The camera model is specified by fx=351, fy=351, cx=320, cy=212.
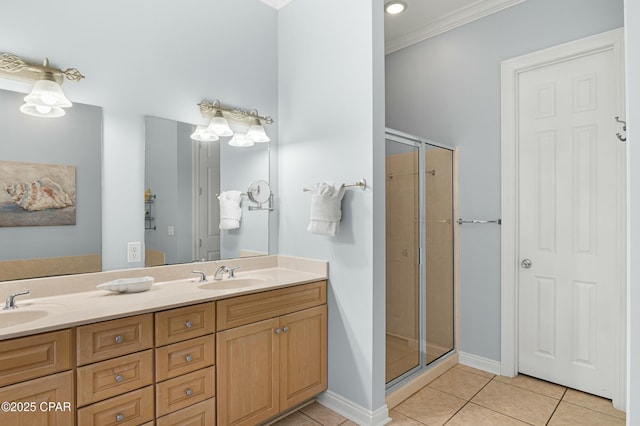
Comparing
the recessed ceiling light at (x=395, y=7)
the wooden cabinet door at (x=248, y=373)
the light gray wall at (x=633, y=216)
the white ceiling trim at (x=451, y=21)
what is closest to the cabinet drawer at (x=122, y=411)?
the wooden cabinet door at (x=248, y=373)

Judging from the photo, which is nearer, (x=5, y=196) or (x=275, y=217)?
(x=5, y=196)

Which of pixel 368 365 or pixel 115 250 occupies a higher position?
pixel 115 250

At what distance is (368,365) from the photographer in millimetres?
2102

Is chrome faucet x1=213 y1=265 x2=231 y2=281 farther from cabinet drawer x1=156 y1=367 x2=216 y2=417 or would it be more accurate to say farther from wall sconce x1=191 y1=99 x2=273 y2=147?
wall sconce x1=191 y1=99 x2=273 y2=147

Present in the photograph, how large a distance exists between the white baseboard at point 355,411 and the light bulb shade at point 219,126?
1870 mm

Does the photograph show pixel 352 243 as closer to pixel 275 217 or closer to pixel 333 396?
pixel 275 217

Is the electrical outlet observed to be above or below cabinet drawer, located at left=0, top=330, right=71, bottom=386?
above

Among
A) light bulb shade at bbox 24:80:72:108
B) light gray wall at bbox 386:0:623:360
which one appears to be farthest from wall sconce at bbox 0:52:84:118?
light gray wall at bbox 386:0:623:360

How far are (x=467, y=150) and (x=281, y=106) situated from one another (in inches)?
62.1

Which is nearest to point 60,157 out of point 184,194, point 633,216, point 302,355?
point 184,194

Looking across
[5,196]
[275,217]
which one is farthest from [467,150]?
[5,196]

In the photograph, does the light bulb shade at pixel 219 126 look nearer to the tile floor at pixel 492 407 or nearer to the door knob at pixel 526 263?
the tile floor at pixel 492 407

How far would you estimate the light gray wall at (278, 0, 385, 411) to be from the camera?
83.3 inches

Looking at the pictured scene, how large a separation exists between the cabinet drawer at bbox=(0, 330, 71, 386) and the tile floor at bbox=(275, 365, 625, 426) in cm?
129
